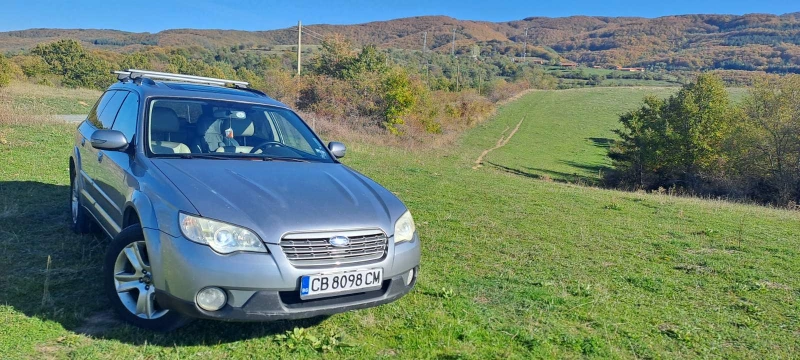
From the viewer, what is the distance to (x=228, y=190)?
321 centimetres

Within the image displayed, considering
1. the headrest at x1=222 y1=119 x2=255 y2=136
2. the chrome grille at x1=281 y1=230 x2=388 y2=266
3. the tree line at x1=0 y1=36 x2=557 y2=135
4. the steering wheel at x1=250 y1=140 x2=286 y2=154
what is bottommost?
the chrome grille at x1=281 y1=230 x2=388 y2=266

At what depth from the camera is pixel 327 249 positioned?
2.99 metres

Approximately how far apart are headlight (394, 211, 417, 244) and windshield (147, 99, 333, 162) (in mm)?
1226

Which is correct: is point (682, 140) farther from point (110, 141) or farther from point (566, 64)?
point (566, 64)

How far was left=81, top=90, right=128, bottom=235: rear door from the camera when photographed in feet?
13.7

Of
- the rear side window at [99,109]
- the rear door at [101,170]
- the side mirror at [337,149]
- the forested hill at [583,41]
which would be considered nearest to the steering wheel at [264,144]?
the side mirror at [337,149]

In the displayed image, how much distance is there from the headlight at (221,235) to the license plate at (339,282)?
1.06 ft

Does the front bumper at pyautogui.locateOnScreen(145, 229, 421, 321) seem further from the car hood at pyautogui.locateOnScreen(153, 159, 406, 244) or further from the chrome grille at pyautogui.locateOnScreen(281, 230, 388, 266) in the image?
the car hood at pyautogui.locateOnScreen(153, 159, 406, 244)

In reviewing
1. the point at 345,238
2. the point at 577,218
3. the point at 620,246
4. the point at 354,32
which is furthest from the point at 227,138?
the point at 354,32

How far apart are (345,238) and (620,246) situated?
4704 millimetres

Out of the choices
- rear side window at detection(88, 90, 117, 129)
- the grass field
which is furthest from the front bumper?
rear side window at detection(88, 90, 117, 129)

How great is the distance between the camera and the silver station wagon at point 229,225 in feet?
9.31

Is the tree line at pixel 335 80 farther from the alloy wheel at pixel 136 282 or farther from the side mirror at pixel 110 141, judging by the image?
the alloy wheel at pixel 136 282

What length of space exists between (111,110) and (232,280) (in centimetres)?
320
